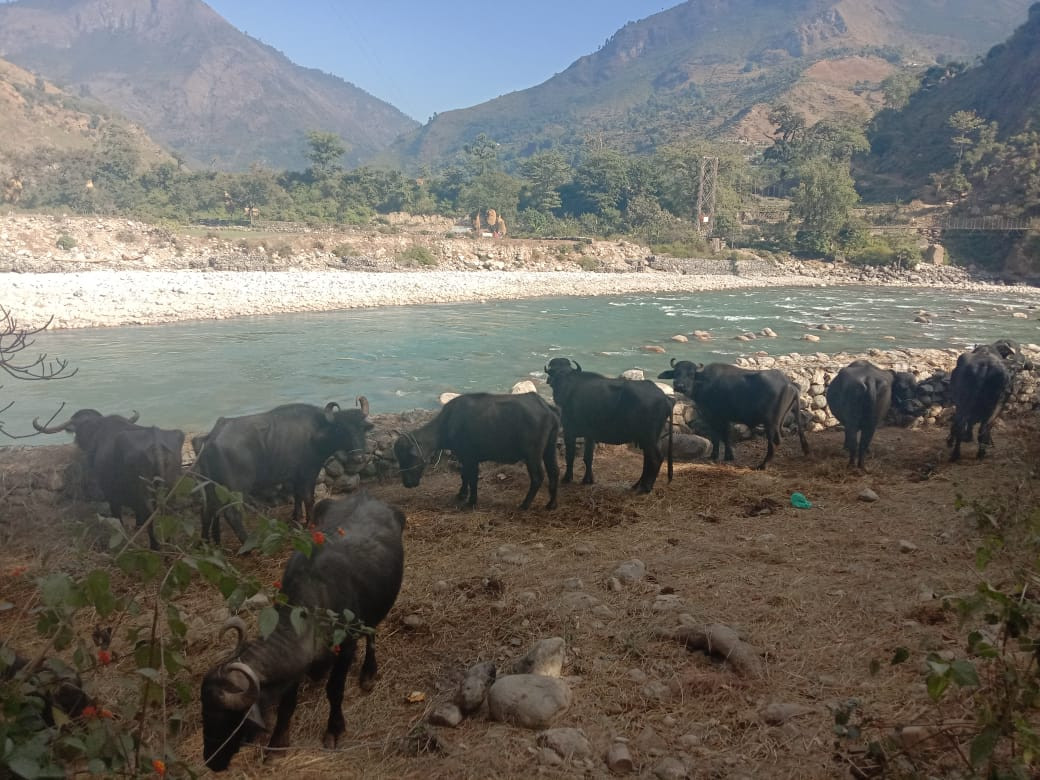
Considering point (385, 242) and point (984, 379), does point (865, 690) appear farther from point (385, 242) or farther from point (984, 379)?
point (385, 242)

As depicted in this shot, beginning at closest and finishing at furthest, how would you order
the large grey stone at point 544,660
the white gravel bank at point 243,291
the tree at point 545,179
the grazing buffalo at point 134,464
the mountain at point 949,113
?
the large grey stone at point 544,660
the grazing buffalo at point 134,464
the white gravel bank at point 243,291
the tree at point 545,179
the mountain at point 949,113

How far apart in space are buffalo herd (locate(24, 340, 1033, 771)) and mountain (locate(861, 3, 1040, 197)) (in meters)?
86.4

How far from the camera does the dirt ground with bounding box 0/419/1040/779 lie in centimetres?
370

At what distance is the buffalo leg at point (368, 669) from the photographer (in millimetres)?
4538

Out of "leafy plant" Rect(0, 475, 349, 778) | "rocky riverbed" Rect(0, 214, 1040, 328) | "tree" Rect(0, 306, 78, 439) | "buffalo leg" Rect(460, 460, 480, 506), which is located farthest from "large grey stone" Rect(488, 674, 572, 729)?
"rocky riverbed" Rect(0, 214, 1040, 328)

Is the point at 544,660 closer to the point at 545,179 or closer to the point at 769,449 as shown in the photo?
the point at 769,449

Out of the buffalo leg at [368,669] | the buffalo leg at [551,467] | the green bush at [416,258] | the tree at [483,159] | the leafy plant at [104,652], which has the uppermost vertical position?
the tree at [483,159]

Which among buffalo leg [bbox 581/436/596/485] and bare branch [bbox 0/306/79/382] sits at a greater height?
bare branch [bbox 0/306/79/382]

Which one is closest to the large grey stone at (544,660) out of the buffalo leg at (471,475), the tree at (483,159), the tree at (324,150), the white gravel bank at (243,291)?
the buffalo leg at (471,475)

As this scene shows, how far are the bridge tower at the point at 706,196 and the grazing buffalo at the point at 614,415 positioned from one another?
188ft

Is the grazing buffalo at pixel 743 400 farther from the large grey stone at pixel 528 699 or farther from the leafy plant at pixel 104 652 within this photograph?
the leafy plant at pixel 104 652

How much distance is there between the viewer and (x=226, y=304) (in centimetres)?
2881

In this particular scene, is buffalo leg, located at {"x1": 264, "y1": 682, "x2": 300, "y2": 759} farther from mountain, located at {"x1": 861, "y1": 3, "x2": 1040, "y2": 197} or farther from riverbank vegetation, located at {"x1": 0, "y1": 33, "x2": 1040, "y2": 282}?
mountain, located at {"x1": 861, "y1": 3, "x2": 1040, "y2": 197}

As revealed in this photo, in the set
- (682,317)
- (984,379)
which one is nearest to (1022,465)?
(984,379)
